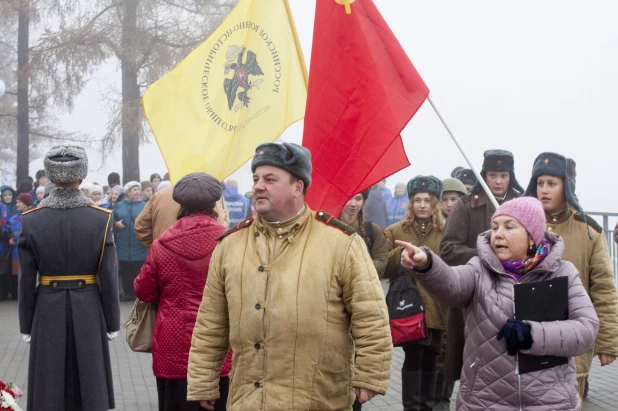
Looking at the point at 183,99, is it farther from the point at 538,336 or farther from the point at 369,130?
the point at 538,336

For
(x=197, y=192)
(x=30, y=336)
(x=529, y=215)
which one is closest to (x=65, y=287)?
(x=30, y=336)

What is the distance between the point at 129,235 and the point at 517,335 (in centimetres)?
1072

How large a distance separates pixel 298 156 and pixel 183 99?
354 cm

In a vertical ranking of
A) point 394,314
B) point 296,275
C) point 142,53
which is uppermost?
point 142,53

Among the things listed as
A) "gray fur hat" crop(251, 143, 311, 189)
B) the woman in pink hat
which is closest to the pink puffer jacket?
the woman in pink hat

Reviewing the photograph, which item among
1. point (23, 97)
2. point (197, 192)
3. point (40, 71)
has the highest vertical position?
point (40, 71)

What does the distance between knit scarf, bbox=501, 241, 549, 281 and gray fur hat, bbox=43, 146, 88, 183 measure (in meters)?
2.93

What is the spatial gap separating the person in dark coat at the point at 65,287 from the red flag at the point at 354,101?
1513 mm

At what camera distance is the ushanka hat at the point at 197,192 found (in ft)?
19.1

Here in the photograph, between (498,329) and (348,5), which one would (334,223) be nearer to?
(498,329)

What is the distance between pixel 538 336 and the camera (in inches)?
163

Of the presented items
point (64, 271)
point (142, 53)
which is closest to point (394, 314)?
point (64, 271)

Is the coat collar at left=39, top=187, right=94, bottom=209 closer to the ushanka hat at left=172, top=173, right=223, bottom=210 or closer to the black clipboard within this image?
the ushanka hat at left=172, top=173, right=223, bottom=210

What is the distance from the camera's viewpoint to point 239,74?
7.40 metres
